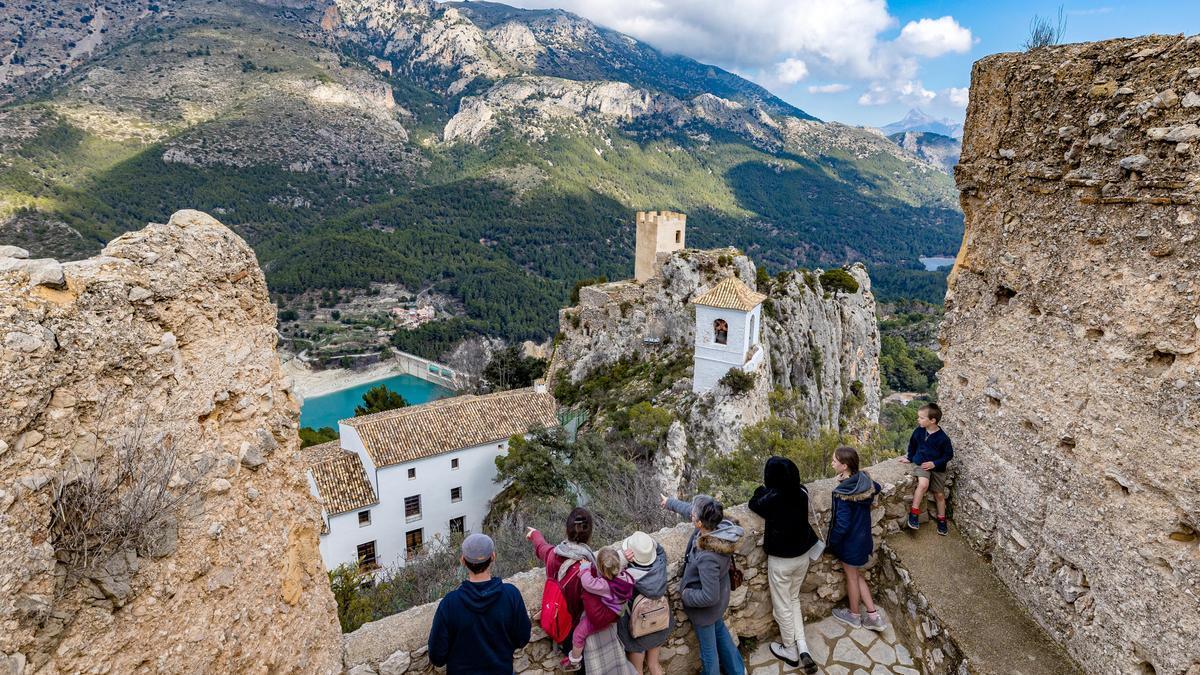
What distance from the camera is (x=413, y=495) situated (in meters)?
18.3

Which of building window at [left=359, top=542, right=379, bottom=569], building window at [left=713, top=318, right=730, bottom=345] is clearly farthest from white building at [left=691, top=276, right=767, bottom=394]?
building window at [left=359, top=542, right=379, bottom=569]

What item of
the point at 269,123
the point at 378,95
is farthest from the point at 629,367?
the point at 378,95

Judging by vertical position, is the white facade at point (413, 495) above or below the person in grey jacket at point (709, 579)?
below

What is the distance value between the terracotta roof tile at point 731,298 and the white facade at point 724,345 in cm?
15

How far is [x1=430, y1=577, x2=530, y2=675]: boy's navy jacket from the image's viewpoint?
2.73 metres

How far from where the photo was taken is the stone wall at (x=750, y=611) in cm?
301

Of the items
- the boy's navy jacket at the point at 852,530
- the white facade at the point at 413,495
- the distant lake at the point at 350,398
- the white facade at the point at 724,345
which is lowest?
the distant lake at the point at 350,398

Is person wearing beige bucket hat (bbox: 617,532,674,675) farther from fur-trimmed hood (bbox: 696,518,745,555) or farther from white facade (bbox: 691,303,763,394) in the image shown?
white facade (bbox: 691,303,763,394)

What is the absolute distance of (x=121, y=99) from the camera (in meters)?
79.4

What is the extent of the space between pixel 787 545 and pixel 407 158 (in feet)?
367

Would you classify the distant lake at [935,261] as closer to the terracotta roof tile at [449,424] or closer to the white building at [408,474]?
the terracotta roof tile at [449,424]

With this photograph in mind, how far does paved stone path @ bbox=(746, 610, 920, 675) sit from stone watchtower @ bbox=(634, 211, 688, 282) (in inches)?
909

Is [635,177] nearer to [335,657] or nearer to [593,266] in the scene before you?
[593,266]

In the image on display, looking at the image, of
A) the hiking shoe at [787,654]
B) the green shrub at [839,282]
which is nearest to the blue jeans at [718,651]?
the hiking shoe at [787,654]
